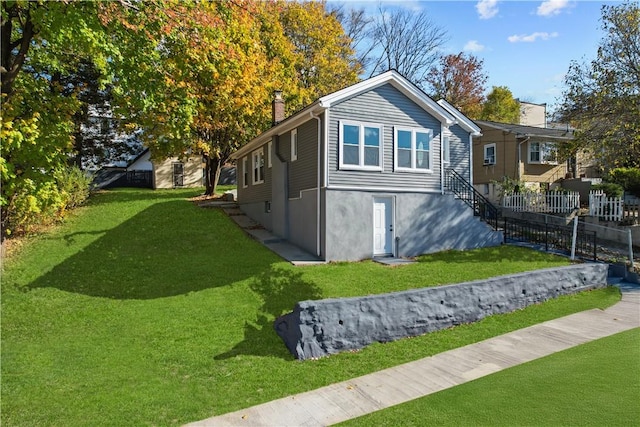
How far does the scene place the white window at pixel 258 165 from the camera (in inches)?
772

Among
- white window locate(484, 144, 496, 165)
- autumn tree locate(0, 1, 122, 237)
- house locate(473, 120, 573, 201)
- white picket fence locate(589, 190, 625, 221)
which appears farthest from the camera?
white window locate(484, 144, 496, 165)

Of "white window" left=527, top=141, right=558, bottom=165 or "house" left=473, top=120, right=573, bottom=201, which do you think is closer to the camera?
"house" left=473, top=120, right=573, bottom=201

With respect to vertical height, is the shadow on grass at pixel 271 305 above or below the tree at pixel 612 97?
below

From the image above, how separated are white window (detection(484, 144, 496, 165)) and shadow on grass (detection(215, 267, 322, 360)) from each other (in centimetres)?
1928

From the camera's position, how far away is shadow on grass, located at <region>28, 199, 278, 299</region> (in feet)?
35.4

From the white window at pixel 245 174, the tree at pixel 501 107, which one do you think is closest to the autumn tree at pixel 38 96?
the white window at pixel 245 174

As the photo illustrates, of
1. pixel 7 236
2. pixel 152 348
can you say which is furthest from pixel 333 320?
pixel 7 236

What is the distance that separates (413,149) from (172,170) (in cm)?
2374

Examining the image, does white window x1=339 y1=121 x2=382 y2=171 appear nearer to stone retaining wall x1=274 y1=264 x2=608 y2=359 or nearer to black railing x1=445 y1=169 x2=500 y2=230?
black railing x1=445 y1=169 x2=500 y2=230

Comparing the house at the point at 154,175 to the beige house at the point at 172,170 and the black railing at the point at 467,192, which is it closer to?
the beige house at the point at 172,170

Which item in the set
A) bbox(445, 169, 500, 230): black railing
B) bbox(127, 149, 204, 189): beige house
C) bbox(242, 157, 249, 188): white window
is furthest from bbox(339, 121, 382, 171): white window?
bbox(127, 149, 204, 189): beige house

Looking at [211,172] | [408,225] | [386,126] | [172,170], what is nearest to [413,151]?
[386,126]

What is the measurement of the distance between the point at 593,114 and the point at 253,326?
48.6 feet

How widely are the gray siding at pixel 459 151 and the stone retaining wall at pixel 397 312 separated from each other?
8.77 meters
